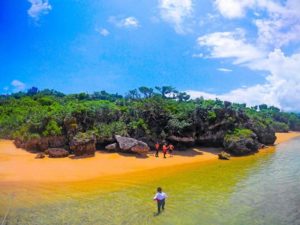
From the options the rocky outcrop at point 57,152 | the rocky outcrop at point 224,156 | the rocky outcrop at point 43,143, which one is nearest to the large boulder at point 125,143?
the rocky outcrop at point 57,152

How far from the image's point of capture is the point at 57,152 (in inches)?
1209

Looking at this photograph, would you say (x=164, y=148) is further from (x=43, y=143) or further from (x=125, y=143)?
(x=43, y=143)

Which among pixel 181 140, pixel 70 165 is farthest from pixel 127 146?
pixel 181 140

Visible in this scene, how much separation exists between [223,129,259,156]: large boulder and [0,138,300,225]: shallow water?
10901 millimetres

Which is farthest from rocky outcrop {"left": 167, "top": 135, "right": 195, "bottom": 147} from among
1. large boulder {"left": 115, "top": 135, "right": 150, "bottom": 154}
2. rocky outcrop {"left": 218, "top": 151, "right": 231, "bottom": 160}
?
large boulder {"left": 115, "top": 135, "right": 150, "bottom": 154}

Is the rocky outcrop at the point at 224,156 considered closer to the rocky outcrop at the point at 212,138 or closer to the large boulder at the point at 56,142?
the rocky outcrop at the point at 212,138

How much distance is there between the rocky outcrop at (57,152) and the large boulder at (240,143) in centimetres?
2032

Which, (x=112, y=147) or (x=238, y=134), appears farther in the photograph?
(x=238, y=134)

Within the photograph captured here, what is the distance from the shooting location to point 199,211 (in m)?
16.8

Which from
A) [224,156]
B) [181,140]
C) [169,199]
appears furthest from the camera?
[181,140]

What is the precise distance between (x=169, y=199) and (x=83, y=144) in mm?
14543

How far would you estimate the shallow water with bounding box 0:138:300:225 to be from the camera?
15773 millimetres

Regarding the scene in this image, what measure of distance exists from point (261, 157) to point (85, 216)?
2795cm

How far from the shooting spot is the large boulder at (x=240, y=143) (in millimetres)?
39469
